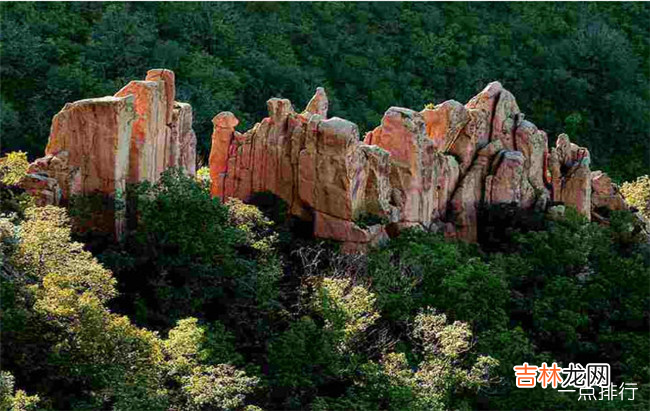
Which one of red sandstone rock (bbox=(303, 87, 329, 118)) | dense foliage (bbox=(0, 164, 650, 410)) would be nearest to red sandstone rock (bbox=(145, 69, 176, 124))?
dense foliage (bbox=(0, 164, 650, 410))

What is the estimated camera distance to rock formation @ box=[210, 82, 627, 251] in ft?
148

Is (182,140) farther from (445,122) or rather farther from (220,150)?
(445,122)

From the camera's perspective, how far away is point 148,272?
133 ft

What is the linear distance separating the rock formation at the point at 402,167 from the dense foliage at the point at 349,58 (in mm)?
20888

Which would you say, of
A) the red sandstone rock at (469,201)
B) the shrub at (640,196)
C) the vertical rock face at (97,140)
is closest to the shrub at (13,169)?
the vertical rock face at (97,140)

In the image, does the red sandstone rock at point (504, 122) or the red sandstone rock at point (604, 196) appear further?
the red sandstone rock at point (604, 196)

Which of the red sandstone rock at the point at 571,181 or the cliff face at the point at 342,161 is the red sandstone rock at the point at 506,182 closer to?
the cliff face at the point at 342,161

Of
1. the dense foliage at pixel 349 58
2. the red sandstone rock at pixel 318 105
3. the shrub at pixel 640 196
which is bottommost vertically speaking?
the shrub at pixel 640 196

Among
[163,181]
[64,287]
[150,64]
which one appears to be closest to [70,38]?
[150,64]

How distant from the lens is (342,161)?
4469 cm

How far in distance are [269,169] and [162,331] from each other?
9.45m

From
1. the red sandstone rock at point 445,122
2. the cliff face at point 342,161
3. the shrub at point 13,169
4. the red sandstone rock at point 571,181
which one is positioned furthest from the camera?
the red sandstone rock at point 571,181

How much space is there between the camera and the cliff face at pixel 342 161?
136 feet

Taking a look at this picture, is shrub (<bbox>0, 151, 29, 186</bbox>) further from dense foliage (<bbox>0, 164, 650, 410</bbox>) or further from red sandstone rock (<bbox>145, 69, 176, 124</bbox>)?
red sandstone rock (<bbox>145, 69, 176, 124</bbox>)
